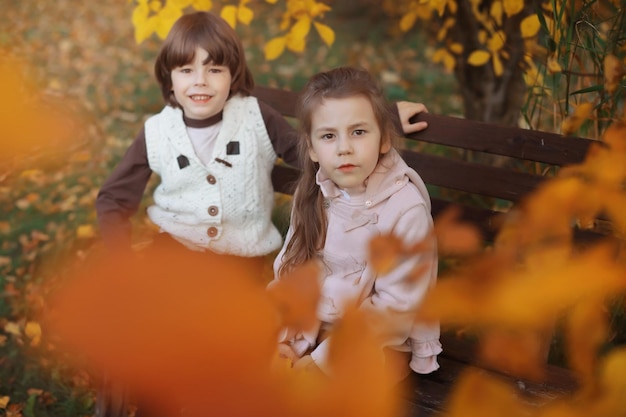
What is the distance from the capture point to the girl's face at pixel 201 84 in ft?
9.00

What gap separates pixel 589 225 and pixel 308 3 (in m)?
1.41

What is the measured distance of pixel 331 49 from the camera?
750 centimetres

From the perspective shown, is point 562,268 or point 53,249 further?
point 53,249

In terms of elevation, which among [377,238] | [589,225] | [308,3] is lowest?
[589,225]

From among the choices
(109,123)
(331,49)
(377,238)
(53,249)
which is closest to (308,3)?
(377,238)

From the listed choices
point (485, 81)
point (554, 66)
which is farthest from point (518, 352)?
point (485, 81)

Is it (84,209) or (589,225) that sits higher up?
(589,225)

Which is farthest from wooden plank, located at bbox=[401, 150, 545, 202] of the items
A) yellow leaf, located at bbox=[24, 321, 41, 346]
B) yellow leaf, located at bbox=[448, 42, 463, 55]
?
yellow leaf, located at bbox=[24, 321, 41, 346]

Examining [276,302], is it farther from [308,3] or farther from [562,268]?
[308,3]

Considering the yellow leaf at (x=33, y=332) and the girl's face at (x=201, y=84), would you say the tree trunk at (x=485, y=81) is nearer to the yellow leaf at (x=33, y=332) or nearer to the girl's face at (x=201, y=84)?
the girl's face at (x=201, y=84)

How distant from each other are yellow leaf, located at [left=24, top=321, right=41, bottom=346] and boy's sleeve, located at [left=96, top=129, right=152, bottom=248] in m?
0.76

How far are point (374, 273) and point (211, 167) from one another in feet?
Result: 2.56

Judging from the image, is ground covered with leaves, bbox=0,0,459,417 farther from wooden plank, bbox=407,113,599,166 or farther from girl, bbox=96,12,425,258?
wooden plank, bbox=407,113,599,166

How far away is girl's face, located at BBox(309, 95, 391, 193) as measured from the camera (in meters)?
2.35
